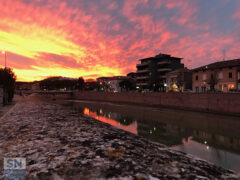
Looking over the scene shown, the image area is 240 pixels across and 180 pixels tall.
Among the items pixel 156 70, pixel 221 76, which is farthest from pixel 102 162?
pixel 156 70

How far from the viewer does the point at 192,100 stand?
37562mm

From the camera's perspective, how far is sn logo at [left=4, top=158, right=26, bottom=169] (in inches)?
122

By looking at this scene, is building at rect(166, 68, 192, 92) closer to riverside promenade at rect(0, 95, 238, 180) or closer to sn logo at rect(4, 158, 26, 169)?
riverside promenade at rect(0, 95, 238, 180)

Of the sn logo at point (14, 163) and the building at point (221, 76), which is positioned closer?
the sn logo at point (14, 163)

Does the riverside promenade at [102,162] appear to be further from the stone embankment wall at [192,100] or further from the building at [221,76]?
the building at [221,76]

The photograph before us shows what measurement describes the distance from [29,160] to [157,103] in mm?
46137

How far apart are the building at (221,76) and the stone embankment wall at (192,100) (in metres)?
10.9

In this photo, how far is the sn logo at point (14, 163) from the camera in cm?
310

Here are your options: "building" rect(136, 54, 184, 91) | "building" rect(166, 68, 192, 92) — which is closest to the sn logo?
"building" rect(166, 68, 192, 92)

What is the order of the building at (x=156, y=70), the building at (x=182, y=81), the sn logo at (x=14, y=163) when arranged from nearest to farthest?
the sn logo at (x=14, y=163)
the building at (x=182, y=81)
the building at (x=156, y=70)

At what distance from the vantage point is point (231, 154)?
40.8ft

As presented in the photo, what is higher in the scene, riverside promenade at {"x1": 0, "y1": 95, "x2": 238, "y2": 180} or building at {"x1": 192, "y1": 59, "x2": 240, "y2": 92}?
building at {"x1": 192, "y1": 59, "x2": 240, "y2": 92}

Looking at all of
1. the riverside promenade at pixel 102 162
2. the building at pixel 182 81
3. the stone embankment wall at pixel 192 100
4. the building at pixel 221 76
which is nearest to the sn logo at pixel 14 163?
the riverside promenade at pixel 102 162

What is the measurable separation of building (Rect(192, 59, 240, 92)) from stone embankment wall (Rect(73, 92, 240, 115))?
10.9 meters
